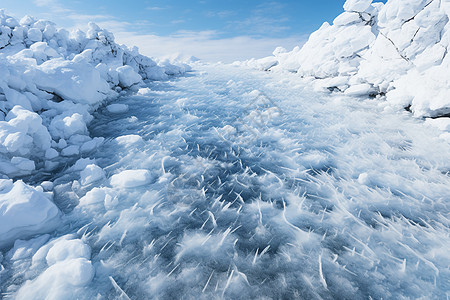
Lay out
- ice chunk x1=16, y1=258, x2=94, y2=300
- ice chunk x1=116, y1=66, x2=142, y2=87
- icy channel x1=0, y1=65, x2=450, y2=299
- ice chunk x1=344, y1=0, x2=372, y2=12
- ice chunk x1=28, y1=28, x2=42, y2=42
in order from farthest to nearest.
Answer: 1. ice chunk x1=28, y1=28, x2=42, y2=42
2. ice chunk x1=344, y1=0, x2=372, y2=12
3. ice chunk x1=116, y1=66, x2=142, y2=87
4. icy channel x1=0, y1=65, x2=450, y2=299
5. ice chunk x1=16, y1=258, x2=94, y2=300

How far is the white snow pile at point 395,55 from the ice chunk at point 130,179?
764cm

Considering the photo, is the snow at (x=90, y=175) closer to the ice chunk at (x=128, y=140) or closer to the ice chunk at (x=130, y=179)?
the ice chunk at (x=130, y=179)

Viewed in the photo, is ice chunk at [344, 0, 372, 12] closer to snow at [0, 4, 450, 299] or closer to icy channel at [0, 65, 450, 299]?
snow at [0, 4, 450, 299]

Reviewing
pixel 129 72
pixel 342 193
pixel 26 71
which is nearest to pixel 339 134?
pixel 342 193

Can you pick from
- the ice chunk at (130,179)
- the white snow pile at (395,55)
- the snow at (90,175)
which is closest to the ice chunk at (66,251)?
the ice chunk at (130,179)

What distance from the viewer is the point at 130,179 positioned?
11.8 feet

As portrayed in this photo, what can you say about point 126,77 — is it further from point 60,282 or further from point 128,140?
point 60,282

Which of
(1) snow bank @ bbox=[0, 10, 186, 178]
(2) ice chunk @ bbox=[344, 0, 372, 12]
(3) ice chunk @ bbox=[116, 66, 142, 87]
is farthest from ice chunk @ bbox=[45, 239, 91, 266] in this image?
(2) ice chunk @ bbox=[344, 0, 372, 12]

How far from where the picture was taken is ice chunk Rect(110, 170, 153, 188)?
356cm

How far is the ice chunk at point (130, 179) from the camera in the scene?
356cm

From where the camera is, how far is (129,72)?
40.4ft

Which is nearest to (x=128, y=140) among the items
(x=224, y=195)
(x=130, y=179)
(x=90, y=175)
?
(x=90, y=175)

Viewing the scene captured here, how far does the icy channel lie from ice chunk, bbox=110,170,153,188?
22 mm

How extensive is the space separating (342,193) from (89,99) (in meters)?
7.58
